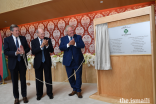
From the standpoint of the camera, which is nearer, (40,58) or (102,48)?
(102,48)

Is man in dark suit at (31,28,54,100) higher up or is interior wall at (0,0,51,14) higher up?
interior wall at (0,0,51,14)

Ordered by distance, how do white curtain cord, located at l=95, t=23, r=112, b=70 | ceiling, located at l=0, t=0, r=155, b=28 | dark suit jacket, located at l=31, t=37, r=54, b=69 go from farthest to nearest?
ceiling, located at l=0, t=0, r=155, b=28 → dark suit jacket, located at l=31, t=37, r=54, b=69 → white curtain cord, located at l=95, t=23, r=112, b=70

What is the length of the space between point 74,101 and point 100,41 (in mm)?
1273

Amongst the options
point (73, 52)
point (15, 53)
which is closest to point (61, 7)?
point (73, 52)

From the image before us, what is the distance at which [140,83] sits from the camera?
2.26m

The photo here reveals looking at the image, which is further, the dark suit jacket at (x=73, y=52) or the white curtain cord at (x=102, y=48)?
the dark suit jacket at (x=73, y=52)

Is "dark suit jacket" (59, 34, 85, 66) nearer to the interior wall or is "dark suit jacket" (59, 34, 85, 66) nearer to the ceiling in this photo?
the ceiling

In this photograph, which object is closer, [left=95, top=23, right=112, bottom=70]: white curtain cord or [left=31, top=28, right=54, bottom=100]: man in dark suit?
[left=95, top=23, right=112, bottom=70]: white curtain cord

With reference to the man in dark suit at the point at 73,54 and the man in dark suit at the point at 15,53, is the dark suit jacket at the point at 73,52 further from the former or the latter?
the man in dark suit at the point at 15,53

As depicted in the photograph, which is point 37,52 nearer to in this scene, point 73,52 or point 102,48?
point 73,52

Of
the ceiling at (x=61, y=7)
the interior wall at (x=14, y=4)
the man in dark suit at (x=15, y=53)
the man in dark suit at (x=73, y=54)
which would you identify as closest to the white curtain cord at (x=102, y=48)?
the man in dark suit at (x=73, y=54)

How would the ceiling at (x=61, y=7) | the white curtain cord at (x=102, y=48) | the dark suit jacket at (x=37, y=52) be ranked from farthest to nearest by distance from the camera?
the ceiling at (x=61, y=7) → the dark suit jacket at (x=37, y=52) → the white curtain cord at (x=102, y=48)

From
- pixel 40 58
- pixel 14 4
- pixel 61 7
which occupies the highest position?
pixel 14 4

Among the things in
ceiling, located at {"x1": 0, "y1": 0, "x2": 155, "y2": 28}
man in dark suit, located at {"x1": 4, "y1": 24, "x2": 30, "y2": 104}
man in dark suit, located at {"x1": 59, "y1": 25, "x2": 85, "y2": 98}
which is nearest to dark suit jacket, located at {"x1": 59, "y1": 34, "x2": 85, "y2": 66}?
man in dark suit, located at {"x1": 59, "y1": 25, "x2": 85, "y2": 98}
